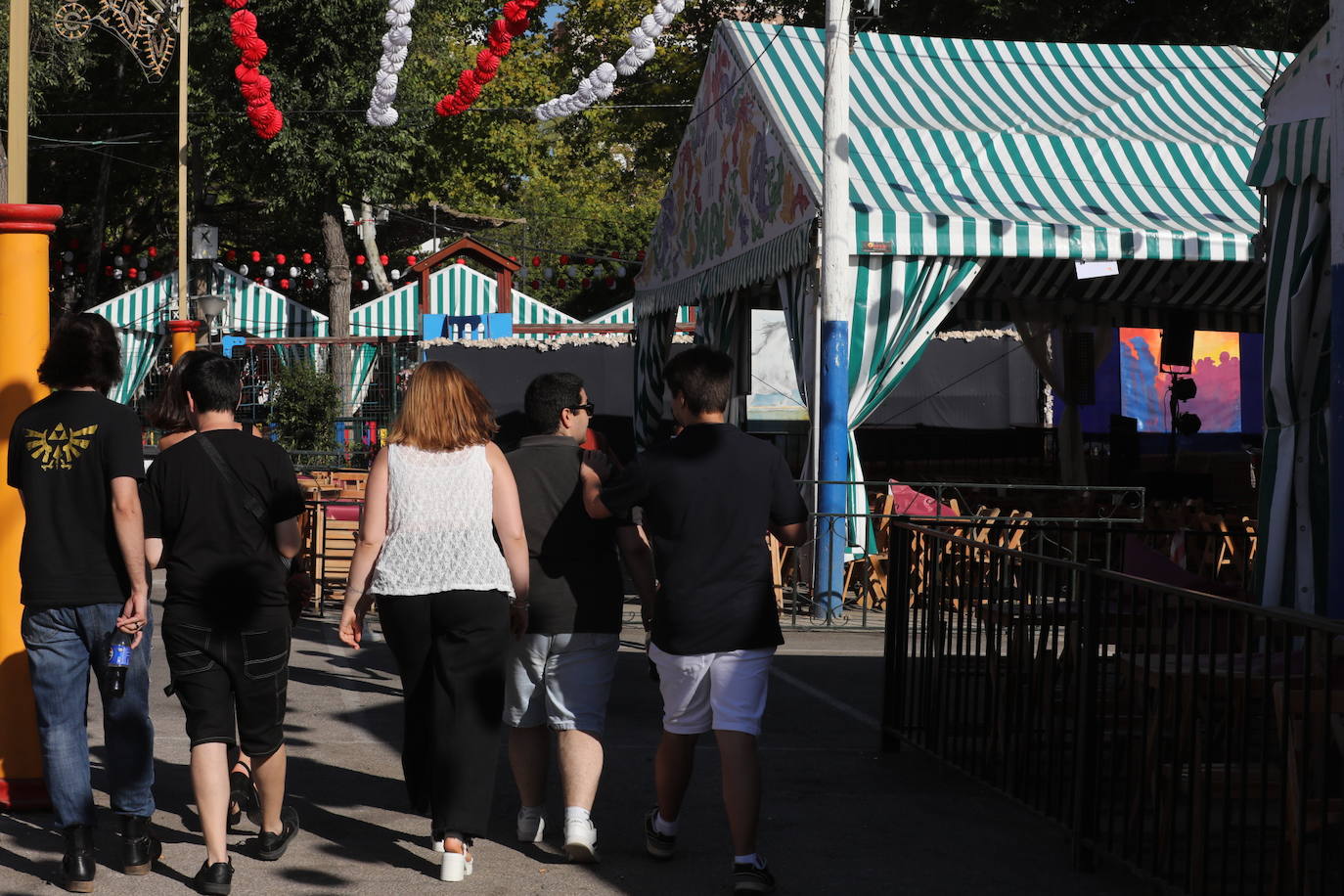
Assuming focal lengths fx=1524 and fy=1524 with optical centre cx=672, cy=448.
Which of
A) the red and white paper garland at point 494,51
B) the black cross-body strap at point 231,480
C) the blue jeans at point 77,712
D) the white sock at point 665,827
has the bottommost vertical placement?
the white sock at point 665,827

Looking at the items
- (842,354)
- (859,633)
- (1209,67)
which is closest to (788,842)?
(859,633)

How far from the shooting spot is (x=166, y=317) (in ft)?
115

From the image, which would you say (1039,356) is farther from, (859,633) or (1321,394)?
(1321,394)

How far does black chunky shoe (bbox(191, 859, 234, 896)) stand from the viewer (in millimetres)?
4930

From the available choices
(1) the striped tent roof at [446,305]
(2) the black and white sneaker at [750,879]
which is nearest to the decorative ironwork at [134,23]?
(2) the black and white sneaker at [750,879]

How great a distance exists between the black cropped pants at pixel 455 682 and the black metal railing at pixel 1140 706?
2.03 m

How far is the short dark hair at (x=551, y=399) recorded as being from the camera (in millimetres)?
5605

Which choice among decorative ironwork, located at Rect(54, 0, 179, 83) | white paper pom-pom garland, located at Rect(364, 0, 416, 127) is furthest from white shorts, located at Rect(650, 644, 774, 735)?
decorative ironwork, located at Rect(54, 0, 179, 83)

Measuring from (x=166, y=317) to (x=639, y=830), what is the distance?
31502 mm

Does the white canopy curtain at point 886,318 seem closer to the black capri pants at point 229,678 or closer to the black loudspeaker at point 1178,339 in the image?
the black loudspeaker at point 1178,339

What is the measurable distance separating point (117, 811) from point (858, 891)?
253cm

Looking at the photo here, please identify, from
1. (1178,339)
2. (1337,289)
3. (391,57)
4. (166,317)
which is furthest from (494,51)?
(166,317)

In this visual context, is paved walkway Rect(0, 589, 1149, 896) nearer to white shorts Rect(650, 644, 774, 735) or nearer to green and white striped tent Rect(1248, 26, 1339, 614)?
white shorts Rect(650, 644, 774, 735)

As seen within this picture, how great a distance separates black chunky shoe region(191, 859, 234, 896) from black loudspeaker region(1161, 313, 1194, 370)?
47.5 ft
